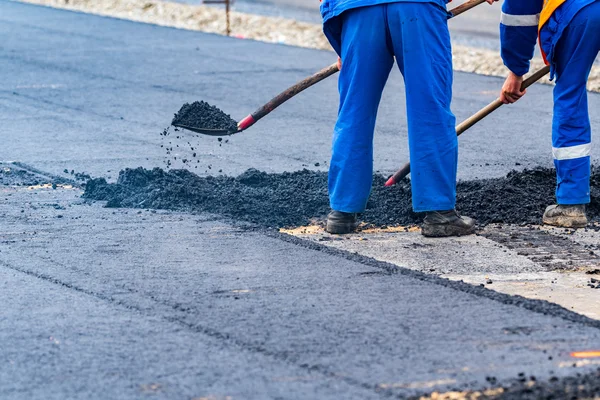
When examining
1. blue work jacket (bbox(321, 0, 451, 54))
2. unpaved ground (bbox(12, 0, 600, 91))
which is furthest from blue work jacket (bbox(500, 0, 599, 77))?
unpaved ground (bbox(12, 0, 600, 91))

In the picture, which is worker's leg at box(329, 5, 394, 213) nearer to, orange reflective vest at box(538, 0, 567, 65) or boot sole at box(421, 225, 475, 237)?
boot sole at box(421, 225, 475, 237)

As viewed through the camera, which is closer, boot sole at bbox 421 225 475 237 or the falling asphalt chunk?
boot sole at bbox 421 225 475 237

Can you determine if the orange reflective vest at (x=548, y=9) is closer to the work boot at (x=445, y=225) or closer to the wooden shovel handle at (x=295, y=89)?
the wooden shovel handle at (x=295, y=89)

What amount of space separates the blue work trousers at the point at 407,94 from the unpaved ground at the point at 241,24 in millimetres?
6483

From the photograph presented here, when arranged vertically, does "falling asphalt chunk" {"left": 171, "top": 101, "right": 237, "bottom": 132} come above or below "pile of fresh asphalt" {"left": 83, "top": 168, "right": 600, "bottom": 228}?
above

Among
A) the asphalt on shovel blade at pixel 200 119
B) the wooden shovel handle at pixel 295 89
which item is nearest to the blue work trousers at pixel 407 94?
the wooden shovel handle at pixel 295 89

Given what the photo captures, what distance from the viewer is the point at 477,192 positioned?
6871 mm

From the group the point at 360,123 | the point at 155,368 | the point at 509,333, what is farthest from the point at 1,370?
the point at 360,123

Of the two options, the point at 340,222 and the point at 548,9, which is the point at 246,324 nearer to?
the point at 340,222

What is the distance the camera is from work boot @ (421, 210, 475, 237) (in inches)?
239

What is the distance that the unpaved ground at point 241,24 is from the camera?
13555mm

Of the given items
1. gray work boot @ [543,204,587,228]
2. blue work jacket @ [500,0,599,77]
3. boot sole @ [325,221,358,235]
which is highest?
blue work jacket @ [500,0,599,77]

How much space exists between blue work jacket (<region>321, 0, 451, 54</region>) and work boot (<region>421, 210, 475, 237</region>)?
1027mm

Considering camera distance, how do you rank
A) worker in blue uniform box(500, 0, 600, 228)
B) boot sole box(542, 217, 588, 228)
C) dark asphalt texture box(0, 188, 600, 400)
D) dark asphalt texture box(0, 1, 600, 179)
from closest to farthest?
dark asphalt texture box(0, 188, 600, 400) < worker in blue uniform box(500, 0, 600, 228) < boot sole box(542, 217, 588, 228) < dark asphalt texture box(0, 1, 600, 179)
